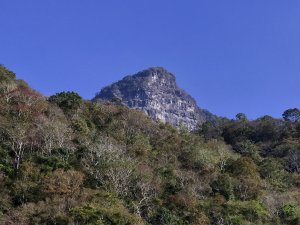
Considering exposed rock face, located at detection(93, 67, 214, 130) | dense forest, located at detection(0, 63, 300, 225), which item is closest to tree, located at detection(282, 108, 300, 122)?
dense forest, located at detection(0, 63, 300, 225)

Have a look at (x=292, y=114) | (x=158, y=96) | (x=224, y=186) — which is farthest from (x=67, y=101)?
(x=158, y=96)

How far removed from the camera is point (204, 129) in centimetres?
7731

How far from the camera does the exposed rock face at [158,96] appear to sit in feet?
511

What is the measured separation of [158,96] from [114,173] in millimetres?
125451

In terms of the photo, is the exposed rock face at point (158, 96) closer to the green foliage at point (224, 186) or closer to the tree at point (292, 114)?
the tree at point (292, 114)

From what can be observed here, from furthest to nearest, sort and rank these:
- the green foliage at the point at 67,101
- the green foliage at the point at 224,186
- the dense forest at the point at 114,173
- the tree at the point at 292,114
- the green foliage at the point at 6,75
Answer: the tree at the point at 292,114 < the green foliage at the point at 6,75 < the green foliage at the point at 67,101 < the green foliage at the point at 224,186 < the dense forest at the point at 114,173

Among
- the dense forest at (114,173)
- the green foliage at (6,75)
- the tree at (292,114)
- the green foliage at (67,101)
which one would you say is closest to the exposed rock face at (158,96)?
the tree at (292,114)

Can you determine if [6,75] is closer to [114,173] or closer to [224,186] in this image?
[114,173]

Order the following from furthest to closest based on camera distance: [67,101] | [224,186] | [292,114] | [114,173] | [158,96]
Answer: [158,96] < [292,114] < [67,101] < [224,186] < [114,173]

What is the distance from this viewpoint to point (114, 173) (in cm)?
3606

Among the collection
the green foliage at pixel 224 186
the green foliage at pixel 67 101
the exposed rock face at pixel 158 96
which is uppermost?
the exposed rock face at pixel 158 96

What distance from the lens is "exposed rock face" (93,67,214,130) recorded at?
511 ft

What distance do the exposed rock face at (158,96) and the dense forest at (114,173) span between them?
327 ft

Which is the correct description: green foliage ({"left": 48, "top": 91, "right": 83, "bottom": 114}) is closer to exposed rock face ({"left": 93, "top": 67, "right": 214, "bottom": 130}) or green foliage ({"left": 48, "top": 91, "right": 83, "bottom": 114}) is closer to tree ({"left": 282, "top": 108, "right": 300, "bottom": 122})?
tree ({"left": 282, "top": 108, "right": 300, "bottom": 122})
